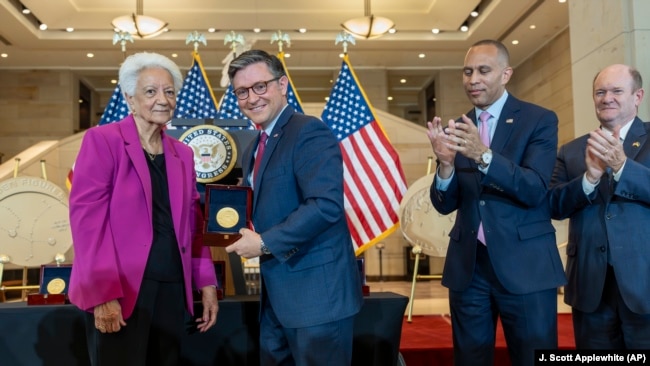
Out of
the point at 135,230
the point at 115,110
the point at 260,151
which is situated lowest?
the point at 135,230

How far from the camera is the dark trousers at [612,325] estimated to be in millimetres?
2580

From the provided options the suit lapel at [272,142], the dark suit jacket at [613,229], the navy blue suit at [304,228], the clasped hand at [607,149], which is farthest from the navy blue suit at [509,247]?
the suit lapel at [272,142]

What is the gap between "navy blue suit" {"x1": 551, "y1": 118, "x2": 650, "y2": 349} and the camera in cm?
255

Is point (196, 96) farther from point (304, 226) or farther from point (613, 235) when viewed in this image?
point (613, 235)

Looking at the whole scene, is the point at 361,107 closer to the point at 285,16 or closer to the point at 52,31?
the point at 285,16

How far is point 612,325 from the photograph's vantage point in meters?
2.68

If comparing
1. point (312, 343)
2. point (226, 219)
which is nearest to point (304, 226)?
point (226, 219)

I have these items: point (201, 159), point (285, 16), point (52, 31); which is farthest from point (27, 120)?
point (201, 159)

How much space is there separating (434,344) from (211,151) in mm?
2095

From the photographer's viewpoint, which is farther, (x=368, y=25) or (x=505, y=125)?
(x=368, y=25)

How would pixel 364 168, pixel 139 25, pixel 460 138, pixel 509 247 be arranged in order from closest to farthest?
pixel 460 138
pixel 509 247
pixel 364 168
pixel 139 25

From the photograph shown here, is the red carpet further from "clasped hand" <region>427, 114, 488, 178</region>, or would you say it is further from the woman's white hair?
the woman's white hair

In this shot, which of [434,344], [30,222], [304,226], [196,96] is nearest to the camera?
[304,226]

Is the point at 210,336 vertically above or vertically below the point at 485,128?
below
